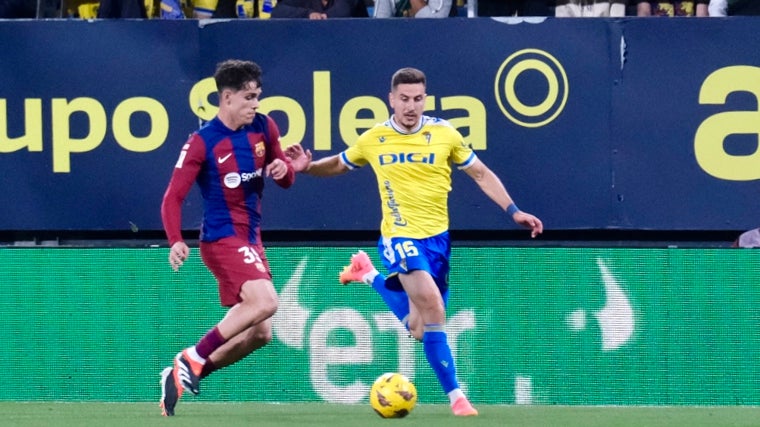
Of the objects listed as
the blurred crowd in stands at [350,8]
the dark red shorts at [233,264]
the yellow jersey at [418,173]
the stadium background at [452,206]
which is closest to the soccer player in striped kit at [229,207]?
the dark red shorts at [233,264]

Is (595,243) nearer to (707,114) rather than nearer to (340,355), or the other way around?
(707,114)

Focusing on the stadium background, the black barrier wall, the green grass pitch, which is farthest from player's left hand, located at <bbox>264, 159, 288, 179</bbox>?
the black barrier wall

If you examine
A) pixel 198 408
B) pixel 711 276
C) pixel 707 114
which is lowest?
pixel 198 408

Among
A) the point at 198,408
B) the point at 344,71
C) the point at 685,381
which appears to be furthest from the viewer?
the point at 344,71

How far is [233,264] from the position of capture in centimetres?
951

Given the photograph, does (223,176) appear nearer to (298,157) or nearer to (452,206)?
(298,157)

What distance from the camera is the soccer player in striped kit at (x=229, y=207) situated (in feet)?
30.9

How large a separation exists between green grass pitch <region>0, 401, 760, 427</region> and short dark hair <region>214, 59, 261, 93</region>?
2.06 meters

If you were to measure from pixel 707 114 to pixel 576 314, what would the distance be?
2006 mm

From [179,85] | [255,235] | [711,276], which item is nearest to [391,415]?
[255,235]

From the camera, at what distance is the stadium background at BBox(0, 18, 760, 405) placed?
1202 cm

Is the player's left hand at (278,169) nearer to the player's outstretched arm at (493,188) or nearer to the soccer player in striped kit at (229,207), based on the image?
the soccer player in striped kit at (229,207)

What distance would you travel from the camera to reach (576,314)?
1206cm

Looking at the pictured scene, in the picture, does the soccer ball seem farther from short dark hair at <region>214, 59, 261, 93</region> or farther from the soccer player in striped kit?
short dark hair at <region>214, 59, 261, 93</region>
